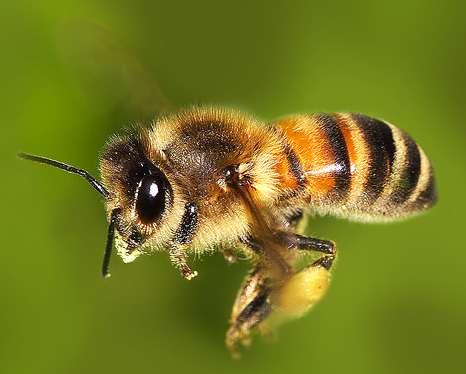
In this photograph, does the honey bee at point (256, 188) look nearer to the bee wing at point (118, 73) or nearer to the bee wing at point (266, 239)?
the bee wing at point (266, 239)

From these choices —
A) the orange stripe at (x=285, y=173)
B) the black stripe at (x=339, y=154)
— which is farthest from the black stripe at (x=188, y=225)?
the black stripe at (x=339, y=154)

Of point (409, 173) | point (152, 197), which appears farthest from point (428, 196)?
point (152, 197)

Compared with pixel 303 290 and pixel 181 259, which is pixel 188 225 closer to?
pixel 181 259

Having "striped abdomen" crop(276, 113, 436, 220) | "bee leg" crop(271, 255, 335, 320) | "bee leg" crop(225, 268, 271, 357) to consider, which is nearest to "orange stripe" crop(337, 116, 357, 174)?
"striped abdomen" crop(276, 113, 436, 220)

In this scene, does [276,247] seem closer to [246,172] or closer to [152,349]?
[246,172]

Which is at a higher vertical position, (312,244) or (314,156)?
(314,156)

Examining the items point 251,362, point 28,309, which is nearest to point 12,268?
point 28,309
